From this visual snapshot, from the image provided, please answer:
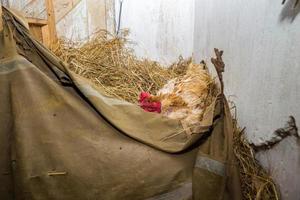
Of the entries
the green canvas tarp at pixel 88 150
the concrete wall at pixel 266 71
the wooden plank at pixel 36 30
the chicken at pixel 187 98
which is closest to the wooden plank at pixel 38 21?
the wooden plank at pixel 36 30

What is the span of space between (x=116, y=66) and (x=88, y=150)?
118 cm

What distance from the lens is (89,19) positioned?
225cm

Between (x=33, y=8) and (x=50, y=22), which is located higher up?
(x=33, y=8)

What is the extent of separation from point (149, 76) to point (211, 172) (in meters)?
1.19

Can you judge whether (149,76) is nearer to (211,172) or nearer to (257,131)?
(257,131)

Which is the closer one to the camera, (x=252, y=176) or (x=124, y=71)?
(x=252, y=176)

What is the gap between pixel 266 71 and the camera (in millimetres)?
1042

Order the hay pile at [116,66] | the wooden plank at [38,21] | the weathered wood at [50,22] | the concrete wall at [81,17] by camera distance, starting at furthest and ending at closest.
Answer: the concrete wall at [81,17] → the weathered wood at [50,22] → the hay pile at [116,66] → the wooden plank at [38,21]

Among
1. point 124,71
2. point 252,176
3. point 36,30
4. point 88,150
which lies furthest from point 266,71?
point 36,30

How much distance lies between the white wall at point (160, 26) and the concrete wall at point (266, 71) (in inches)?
26.4

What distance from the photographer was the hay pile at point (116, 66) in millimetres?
1737

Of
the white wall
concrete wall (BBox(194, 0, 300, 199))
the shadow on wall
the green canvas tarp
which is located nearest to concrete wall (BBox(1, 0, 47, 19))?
the white wall

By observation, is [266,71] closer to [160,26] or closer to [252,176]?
[252,176]

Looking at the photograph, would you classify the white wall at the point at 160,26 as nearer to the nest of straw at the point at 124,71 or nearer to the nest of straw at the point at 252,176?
the nest of straw at the point at 124,71
